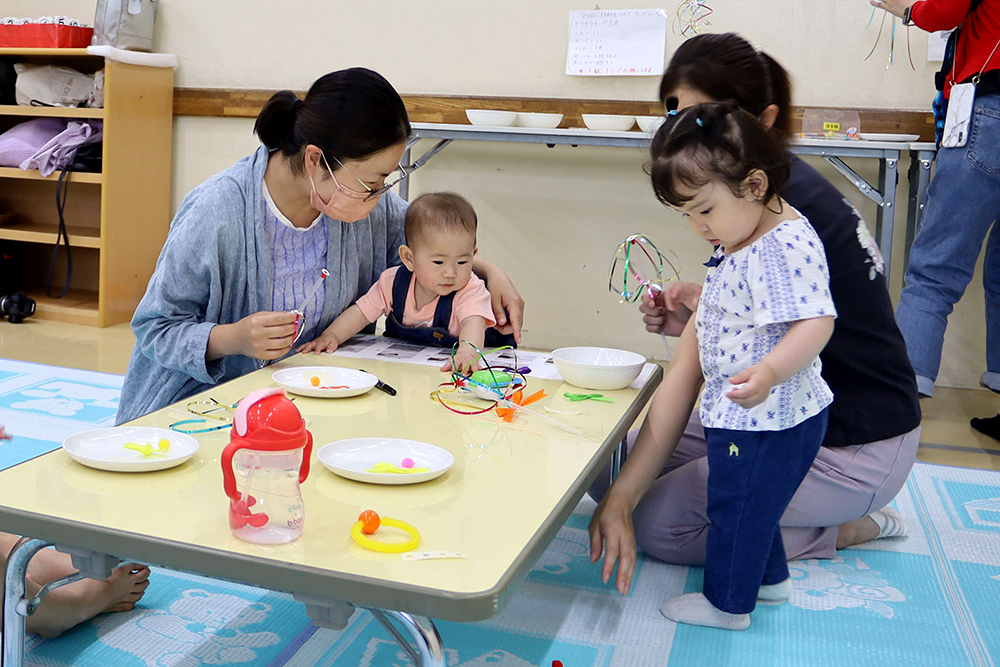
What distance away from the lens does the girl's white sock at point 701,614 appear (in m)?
1.49

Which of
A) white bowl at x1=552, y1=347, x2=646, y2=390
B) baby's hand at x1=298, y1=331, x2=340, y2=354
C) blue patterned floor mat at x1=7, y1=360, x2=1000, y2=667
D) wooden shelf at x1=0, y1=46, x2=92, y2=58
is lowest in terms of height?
blue patterned floor mat at x1=7, y1=360, x2=1000, y2=667

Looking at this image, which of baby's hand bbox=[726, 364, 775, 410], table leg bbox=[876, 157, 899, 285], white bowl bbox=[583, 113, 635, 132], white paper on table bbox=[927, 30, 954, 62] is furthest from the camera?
white bowl bbox=[583, 113, 635, 132]

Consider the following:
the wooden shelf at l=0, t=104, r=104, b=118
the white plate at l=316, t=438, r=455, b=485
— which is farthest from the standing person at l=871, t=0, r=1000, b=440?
the wooden shelf at l=0, t=104, r=104, b=118

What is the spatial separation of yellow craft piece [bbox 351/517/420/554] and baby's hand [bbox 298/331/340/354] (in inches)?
33.7

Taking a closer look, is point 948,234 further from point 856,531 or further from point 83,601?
point 83,601

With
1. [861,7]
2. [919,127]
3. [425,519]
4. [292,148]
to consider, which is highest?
[861,7]

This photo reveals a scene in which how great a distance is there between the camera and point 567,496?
1.01m

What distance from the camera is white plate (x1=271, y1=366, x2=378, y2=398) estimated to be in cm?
137

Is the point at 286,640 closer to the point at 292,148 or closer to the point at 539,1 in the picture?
the point at 292,148

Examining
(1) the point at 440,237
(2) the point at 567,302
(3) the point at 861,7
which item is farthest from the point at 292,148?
(3) the point at 861,7

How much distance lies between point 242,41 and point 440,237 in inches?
101

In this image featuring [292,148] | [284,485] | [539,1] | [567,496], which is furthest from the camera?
[539,1]

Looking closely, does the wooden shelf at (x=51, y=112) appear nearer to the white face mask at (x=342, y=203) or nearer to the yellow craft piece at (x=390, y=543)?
the white face mask at (x=342, y=203)

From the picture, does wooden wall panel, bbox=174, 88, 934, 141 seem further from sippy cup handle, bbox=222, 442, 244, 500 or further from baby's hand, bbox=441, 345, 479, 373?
sippy cup handle, bbox=222, 442, 244, 500
